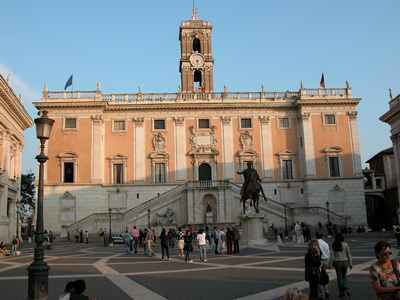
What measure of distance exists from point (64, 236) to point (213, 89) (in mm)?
24927

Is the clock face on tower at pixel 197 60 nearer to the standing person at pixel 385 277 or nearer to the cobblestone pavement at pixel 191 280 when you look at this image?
the cobblestone pavement at pixel 191 280

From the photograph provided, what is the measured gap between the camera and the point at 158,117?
47969 mm

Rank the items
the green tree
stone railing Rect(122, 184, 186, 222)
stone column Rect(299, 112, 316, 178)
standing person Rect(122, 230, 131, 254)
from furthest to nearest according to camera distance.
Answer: the green tree < stone column Rect(299, 112, 316, 178) < stone railing Rect(122, 184, 186, 222) < standing person Rect(122, 230, 131, 254)

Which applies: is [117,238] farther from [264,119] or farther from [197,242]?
[264,119]

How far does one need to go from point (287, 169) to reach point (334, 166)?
17.0 feet

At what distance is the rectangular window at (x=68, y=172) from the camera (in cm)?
4581

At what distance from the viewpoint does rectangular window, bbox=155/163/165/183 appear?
46.7 meters

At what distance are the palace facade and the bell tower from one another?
4749 mm

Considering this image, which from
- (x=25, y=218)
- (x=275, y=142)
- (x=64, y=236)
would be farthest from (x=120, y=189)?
(x=25, y=218)

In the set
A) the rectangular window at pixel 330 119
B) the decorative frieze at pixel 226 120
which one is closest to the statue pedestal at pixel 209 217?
the decorative frieze at pixel 226 120

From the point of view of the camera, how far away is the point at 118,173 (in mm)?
46812

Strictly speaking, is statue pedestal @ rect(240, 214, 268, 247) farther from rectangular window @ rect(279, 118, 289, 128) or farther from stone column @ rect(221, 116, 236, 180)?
rectangular window @ rect(279, 118, 289, 128)

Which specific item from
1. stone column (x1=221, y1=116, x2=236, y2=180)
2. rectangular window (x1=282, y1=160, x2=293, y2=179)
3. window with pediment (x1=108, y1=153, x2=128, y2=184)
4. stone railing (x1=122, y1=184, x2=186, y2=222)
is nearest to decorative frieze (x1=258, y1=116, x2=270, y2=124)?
stone column (x1=221, y1=116, x2=236, y2=180)

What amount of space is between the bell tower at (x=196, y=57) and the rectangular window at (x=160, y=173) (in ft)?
35.2
